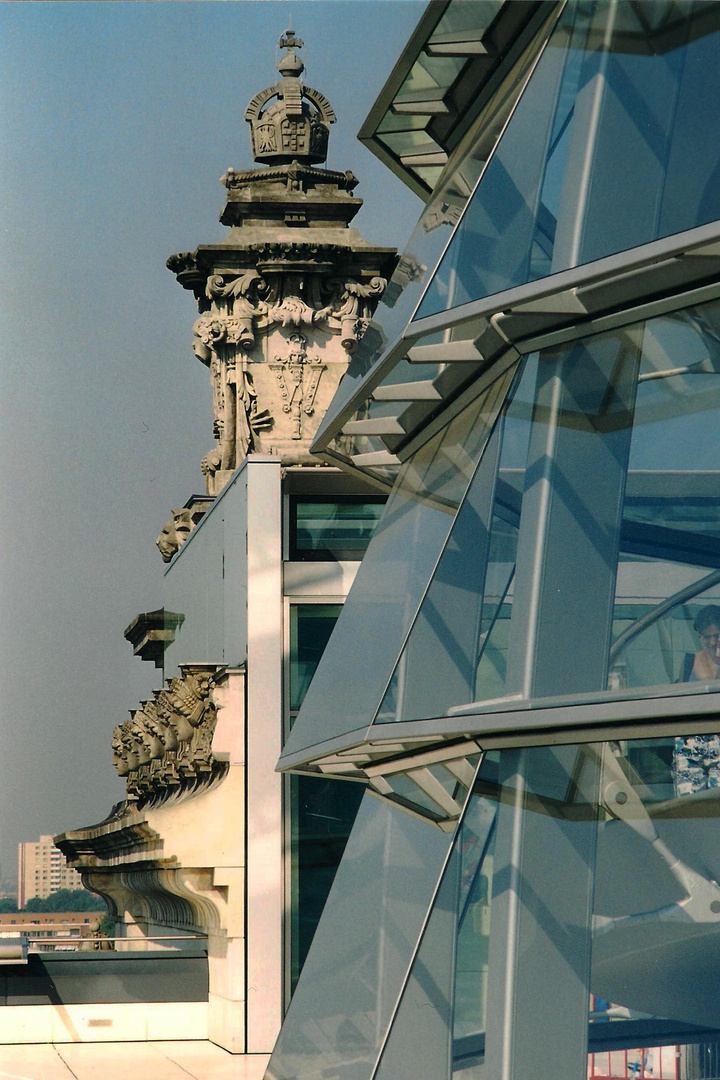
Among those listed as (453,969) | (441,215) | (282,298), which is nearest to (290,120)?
(282,298)

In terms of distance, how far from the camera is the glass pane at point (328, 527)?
24750 mm

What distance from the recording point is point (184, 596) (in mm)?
33219

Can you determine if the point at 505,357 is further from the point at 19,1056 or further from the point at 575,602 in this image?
the point at 19,1056

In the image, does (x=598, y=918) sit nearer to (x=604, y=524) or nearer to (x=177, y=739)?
(x=604, y=524)

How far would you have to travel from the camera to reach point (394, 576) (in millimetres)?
10633

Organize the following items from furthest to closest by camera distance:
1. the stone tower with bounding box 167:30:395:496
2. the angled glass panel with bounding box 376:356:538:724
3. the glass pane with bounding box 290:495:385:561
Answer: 1. the stone tower with bounding box 167:30:395:496
2. the glass pane with bounding box 290:495:385:561
3. the angled glass panel with bounding box 376:356:538:724

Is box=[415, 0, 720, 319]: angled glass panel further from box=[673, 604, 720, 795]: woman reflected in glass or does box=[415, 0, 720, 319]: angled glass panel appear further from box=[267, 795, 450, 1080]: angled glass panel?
box=[267, 795, 450, 1080]: angled glass panel

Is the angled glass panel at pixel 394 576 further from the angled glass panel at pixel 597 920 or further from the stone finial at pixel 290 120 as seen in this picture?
the stone finial at pixel 290 120

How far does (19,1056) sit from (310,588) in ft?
27.6

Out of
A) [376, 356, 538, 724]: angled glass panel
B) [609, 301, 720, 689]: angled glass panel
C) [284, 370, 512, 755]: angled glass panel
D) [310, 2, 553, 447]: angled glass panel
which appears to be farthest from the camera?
[310, 2, 553, 447]: angled glass panel

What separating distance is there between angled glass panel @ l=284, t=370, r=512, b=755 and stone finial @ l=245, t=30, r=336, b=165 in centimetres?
3138

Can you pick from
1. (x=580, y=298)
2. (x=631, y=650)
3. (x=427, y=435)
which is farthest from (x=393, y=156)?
(x=631, y=650)

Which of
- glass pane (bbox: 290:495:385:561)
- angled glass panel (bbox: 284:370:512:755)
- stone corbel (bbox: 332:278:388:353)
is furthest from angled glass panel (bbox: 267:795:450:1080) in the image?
stone corbel (bbox: 332:278:388:353)

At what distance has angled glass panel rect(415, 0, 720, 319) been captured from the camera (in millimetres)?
7430
